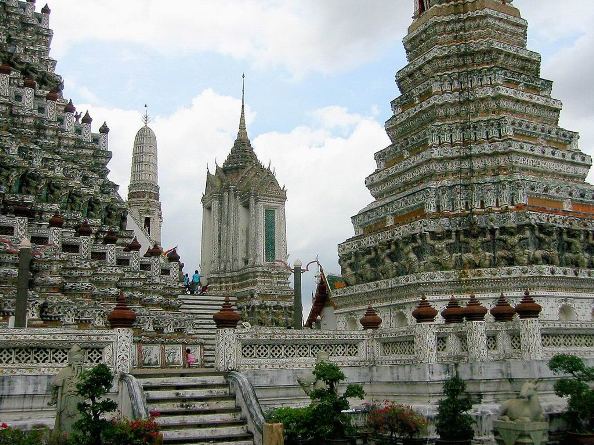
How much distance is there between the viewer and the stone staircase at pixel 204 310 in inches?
950

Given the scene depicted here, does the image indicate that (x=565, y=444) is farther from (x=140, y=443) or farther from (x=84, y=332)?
(x=84, y=332)

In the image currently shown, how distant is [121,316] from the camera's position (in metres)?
13.0

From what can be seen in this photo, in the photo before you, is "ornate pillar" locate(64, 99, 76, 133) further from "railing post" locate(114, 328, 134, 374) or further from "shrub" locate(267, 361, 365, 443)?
"shrub" locate(267, 361, 365, 443)

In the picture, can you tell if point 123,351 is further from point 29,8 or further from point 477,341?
point 29,8

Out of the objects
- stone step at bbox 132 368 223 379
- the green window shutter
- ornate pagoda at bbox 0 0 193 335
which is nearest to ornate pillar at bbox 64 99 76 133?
ornate pagoda at bbox 0 0 193 335

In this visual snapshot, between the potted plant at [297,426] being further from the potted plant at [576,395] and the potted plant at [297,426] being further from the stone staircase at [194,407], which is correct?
the potted plant at [576,395]

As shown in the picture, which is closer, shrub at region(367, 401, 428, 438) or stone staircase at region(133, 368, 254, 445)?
stone staircase at region(133, 368, 254, 445)

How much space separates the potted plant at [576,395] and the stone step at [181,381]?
21.5ft

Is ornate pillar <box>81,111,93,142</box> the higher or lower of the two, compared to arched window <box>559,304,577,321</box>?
higher

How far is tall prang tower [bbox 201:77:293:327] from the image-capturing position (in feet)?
136

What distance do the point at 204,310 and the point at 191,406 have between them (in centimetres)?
1484

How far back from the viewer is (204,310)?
90.1 ft

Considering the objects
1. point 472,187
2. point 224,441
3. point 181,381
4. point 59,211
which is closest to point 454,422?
point 224,441

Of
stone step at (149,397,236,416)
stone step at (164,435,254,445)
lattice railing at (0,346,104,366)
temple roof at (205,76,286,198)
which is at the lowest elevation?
stone step at (164,435,254,445)
